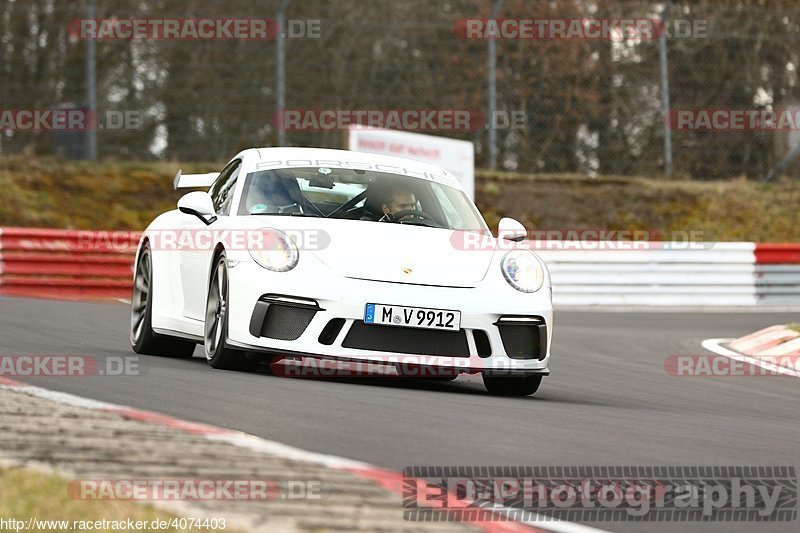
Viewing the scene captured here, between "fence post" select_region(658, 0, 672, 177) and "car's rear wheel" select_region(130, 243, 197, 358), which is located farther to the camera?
"fence post" select_region(658, 0, 672, 177)

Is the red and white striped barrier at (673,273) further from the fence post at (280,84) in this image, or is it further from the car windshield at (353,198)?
the car windshield at (353,198)

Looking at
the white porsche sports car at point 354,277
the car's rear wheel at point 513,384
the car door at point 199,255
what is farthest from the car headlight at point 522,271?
the car door at point 199,255

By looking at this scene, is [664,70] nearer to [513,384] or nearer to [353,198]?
[353,198]

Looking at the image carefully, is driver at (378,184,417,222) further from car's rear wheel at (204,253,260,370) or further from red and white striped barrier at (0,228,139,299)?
red and white striped barrier at (0,228,139,299)

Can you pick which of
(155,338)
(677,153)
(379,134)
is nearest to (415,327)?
(155,338)

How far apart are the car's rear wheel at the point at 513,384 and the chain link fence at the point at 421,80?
11946mm

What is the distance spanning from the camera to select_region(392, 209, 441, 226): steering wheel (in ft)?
27.4

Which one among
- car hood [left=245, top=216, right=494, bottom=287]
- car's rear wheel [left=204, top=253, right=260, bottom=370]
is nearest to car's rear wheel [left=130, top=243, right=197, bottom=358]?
car's rear wheel [left=204, top=253, right=260, bottom=370]

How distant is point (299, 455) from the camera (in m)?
4.62

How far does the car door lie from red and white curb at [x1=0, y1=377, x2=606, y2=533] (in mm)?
2355

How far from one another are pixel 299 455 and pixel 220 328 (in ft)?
10.3

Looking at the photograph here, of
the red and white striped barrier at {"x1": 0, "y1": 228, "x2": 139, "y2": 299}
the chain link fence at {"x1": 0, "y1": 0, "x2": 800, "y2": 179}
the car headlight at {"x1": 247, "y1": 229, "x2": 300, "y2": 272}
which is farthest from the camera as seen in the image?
the chain link fence at {"x1": 0, "y1": 0, "x2": 800, "y2": 179}

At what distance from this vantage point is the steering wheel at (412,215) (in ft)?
27.4

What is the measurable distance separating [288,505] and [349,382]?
149 inches
